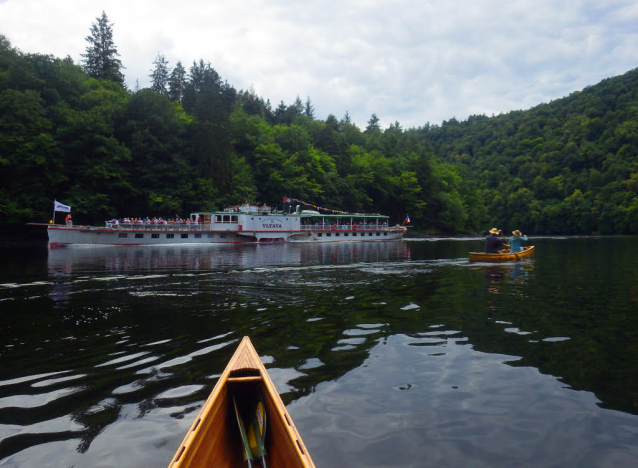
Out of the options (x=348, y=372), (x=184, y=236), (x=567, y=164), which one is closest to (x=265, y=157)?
(x=184, y=236)

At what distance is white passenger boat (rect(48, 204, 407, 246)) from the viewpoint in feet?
152

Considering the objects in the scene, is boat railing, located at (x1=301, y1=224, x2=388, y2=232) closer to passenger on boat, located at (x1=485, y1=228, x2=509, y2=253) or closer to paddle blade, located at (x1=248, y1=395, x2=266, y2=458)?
passenger on boat, located at (x1=485, y1=228, x2=509, y2=253)

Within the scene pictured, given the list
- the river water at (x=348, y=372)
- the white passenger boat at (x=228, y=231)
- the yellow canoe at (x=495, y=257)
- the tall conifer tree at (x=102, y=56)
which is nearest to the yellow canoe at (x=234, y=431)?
the river water at (x=348, y=372)

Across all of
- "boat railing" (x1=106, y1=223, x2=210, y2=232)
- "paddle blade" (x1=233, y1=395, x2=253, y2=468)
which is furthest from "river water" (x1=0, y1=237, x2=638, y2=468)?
"boat railing" (x1=106, y1=223, x2=210, y2=232)

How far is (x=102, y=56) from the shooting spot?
9369 cm

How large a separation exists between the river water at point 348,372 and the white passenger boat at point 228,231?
33.4 meters

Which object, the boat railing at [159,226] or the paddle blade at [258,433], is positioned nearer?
the paddle blade at [258,433]

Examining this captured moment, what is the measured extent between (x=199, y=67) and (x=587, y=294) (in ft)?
253

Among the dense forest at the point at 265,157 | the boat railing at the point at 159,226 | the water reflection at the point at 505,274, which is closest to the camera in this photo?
the water reflection at the point at 505,274

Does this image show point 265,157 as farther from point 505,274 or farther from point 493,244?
point 505,274

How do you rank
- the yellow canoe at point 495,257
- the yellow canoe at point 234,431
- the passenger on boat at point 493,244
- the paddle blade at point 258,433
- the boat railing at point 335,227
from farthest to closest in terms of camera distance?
1. the boat railing at point 335,227
2. the passenger on boat at point 493,244
3. the yellow canoe at point 495,257
4. the paddle blade at point 258,433
5. the yellow canoe at point 234,431

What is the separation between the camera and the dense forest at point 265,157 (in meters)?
56.0

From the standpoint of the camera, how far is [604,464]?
15.5 ft

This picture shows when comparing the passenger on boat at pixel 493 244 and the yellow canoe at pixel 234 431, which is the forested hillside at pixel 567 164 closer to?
the passenger on boat at pixel 493 244
